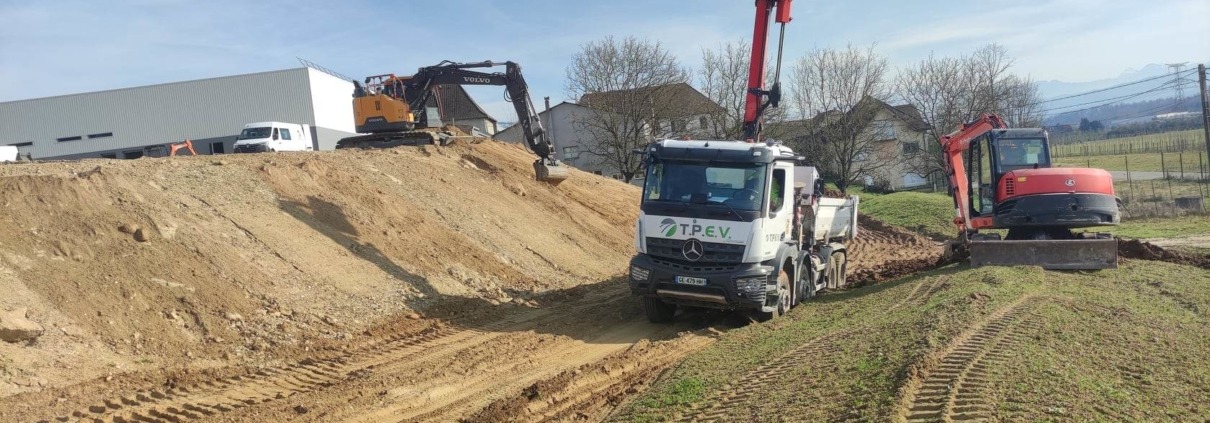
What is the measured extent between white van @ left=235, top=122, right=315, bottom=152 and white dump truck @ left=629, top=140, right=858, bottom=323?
2134 cm

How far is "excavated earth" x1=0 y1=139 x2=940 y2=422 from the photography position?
25.4 feet

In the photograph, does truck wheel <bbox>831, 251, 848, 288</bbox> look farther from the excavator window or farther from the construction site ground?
the excavator window

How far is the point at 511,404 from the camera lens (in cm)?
733

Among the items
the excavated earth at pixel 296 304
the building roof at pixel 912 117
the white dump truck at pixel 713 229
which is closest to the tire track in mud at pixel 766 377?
the excavated earth at pixel 296 304

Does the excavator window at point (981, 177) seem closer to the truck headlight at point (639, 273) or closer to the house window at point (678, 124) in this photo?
the truck headlight at point (639, 273)

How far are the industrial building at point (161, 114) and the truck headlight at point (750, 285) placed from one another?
37943 millimetres

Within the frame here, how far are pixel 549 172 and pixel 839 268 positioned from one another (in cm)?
883

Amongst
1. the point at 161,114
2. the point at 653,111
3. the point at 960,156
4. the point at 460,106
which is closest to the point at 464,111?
the point at 460,106

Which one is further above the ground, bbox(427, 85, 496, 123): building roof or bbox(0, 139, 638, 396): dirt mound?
bbox(427, 85, 496, 123): building roof

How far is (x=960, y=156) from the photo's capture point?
18391mm

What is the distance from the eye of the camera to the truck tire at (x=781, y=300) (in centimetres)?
1128

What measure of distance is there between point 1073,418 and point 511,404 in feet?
14.4

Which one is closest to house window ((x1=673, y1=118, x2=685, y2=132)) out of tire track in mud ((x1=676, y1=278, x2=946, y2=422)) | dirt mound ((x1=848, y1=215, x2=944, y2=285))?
dirt mound ((x1=848, y1=215, x2=944, y2=285))

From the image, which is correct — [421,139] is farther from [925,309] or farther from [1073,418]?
[1073,418]
